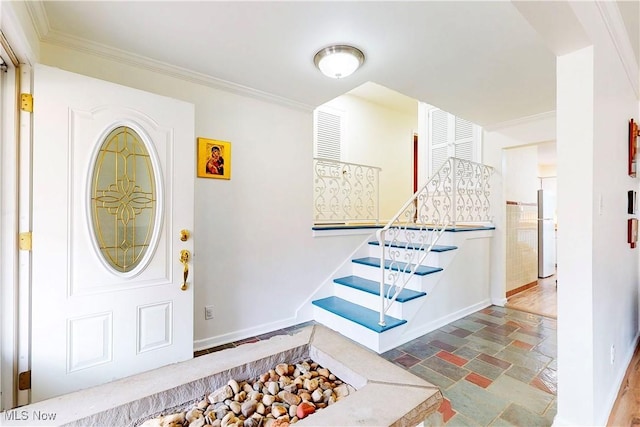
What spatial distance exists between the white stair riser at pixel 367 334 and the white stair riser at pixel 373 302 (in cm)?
13

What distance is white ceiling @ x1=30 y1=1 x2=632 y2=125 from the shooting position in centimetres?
168

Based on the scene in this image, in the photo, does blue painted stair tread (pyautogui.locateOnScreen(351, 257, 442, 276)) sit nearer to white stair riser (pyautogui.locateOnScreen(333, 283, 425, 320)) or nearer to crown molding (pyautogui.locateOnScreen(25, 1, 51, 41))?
white stair riser (pyautogui.locateOnScreen(333, 283, 425, 320))

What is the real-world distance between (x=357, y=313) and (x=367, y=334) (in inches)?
11.6

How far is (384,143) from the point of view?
523 cm

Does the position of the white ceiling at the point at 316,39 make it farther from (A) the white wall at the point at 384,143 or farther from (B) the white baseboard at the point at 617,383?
(B) the white baseboard at the point at 617,383

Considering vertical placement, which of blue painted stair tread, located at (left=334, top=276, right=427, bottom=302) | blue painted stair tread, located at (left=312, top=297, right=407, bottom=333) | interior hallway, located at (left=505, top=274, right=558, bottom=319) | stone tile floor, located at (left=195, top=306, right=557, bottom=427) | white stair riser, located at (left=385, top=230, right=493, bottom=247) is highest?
white stair riser, located at (left=385, top=230, right=493, bottom=247)

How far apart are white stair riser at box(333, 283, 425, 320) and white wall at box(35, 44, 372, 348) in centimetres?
27

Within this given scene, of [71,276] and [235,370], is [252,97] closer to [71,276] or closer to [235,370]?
[71,276]

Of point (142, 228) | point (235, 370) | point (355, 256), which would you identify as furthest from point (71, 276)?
point (355, 256)

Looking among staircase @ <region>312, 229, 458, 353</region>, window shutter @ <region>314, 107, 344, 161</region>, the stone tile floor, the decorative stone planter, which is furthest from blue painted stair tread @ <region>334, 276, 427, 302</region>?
window shutter @ <region>314, 107, 344, 161</region>

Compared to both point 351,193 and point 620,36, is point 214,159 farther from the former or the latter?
point 620,36

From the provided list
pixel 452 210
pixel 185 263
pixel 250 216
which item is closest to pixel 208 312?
pixel 185 263

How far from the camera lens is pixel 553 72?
93.0 inches

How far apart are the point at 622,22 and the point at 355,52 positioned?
1634mm
